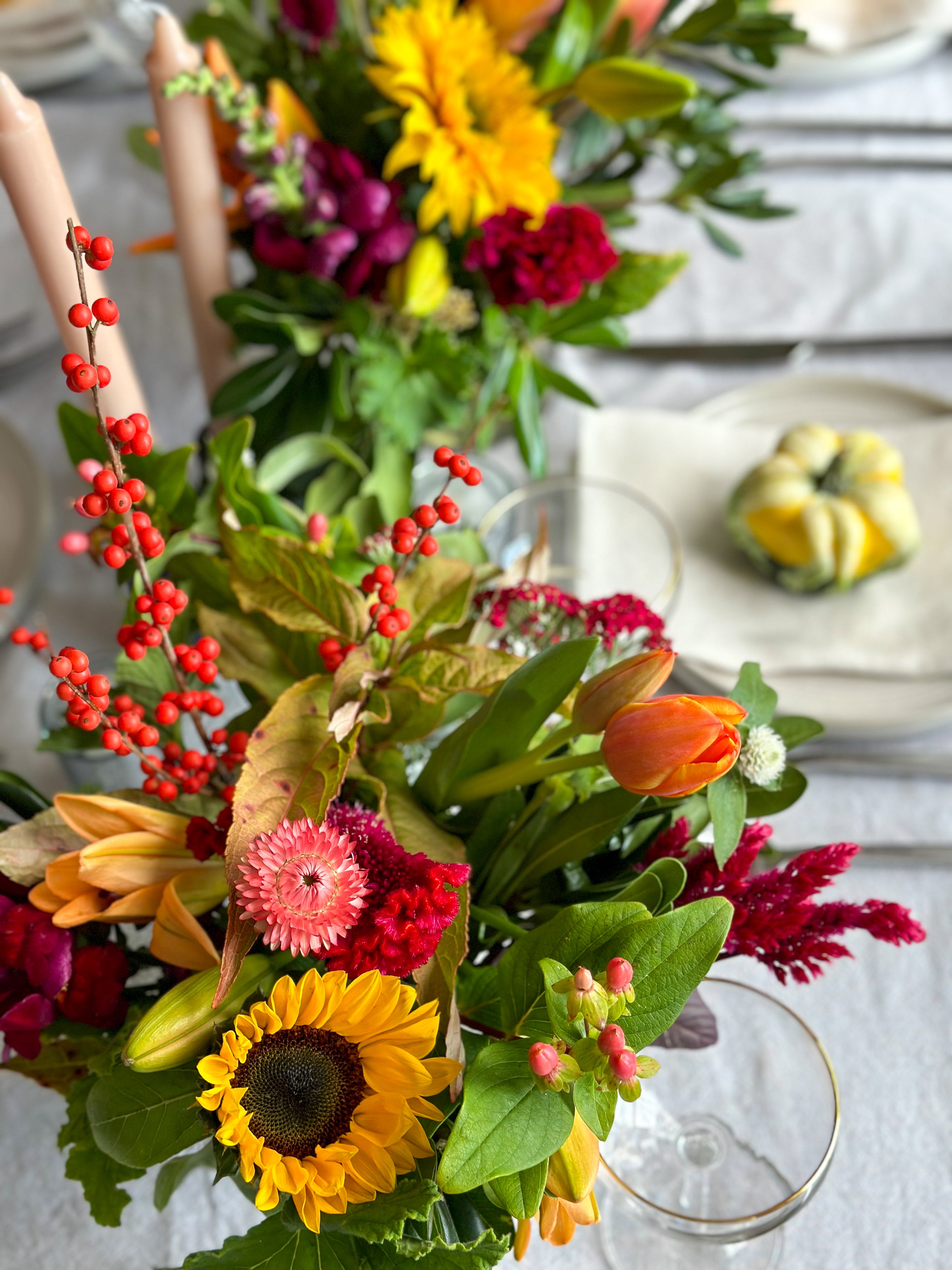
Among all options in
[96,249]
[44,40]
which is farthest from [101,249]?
[44,40]

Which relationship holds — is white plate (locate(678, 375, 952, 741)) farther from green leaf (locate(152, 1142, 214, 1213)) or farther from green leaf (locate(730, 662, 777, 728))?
green leaf (locate(152, 1142, 214, 1213))

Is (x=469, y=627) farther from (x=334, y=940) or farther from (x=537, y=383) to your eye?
(x=537, y=383)

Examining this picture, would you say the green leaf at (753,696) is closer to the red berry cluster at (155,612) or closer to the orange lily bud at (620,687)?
the orange lily bud at (620,687)

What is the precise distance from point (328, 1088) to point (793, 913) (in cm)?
13

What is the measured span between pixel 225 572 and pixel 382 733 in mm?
Answer: 84

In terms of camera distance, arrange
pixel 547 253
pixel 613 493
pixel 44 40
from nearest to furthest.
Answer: pixel 547 253, pixel 613 493, pixel 44 40

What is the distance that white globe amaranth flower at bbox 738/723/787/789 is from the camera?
0.31 metres

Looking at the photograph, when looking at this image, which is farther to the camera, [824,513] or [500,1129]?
[824,513]

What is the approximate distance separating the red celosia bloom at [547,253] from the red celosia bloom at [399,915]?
301mm

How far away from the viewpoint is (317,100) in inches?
22.9

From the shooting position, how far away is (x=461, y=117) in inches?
19.5

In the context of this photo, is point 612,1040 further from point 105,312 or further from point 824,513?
point 824,513

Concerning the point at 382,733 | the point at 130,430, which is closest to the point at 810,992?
the point at 382,733

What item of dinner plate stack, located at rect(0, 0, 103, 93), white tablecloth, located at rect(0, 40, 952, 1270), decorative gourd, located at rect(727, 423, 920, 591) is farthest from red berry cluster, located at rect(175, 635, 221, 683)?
dinner plate stack, located at rect(0, 0, 103, 93)
